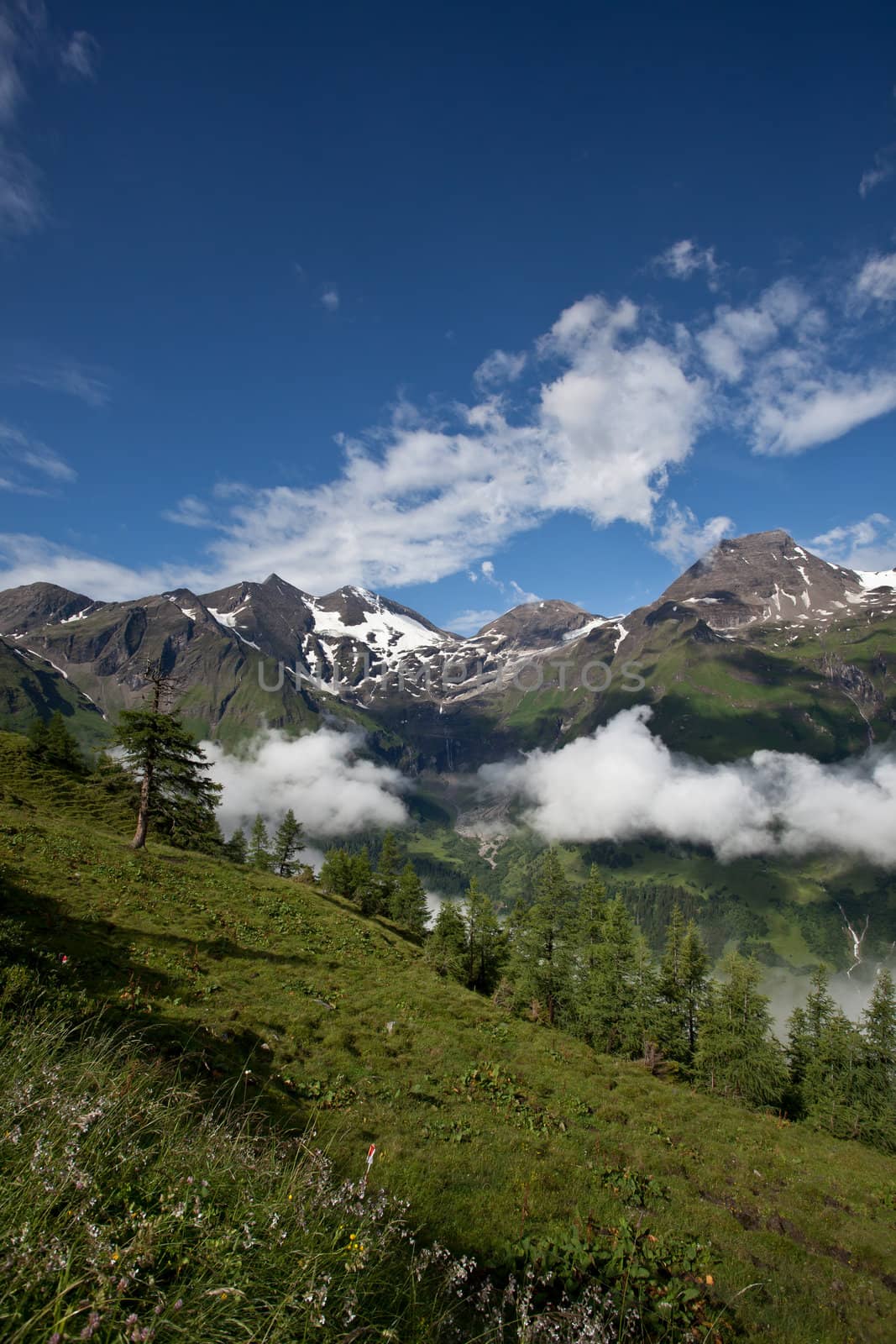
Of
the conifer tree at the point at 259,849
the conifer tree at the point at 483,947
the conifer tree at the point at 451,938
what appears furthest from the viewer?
the conifer tree at the point at 259,849

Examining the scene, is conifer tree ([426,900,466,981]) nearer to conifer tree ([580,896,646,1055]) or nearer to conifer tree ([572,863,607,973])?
conifer tree ([572,863,607,973])

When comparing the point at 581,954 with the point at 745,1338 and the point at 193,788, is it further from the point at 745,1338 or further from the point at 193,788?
the point at 745,1338

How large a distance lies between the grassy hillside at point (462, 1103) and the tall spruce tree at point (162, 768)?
789cm

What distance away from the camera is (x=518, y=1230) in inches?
397

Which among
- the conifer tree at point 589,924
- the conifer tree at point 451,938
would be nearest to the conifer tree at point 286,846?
the conifer tree at point 451,938

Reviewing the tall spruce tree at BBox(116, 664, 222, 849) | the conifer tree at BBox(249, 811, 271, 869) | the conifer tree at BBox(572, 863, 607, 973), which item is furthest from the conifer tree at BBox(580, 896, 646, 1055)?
the conifer tree at BBox(249, 811, 271, 869)

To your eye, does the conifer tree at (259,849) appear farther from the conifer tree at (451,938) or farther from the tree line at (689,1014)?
the tree line at (689,1014)

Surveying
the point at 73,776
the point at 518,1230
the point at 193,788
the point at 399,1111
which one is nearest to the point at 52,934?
the point at 399,1111

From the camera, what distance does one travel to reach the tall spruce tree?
37562 millimetres

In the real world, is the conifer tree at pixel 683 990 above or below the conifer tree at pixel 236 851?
above

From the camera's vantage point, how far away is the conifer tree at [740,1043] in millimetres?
39781

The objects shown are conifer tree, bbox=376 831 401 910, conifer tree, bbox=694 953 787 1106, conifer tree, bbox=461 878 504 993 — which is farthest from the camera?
conifer tree, bbox=376 831 401 910

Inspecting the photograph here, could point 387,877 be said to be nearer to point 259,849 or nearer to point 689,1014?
point 259,849

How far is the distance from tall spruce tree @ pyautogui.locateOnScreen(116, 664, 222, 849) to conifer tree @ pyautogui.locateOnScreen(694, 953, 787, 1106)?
41.2 meters
